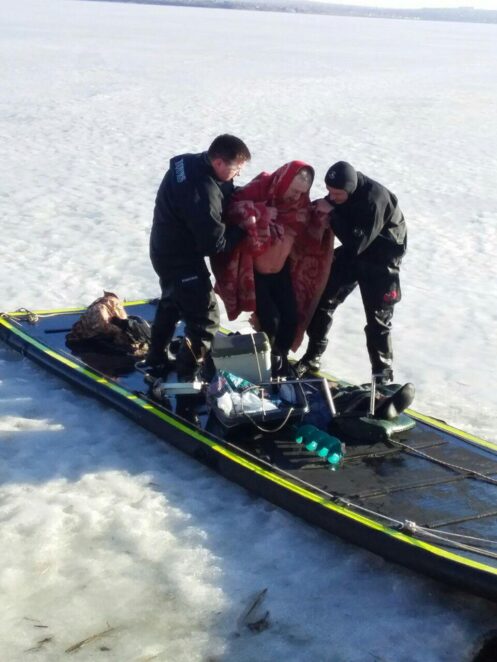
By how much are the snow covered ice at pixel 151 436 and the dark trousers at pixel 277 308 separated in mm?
→ 904

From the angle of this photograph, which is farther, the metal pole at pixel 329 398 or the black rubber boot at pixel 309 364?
the black rubber boot at pixel 309 364

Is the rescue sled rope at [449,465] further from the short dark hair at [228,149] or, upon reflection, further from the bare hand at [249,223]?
the short dark hair at [228,149]

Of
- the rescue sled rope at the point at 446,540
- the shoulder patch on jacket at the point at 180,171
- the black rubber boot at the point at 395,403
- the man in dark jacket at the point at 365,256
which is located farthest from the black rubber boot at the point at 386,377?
the rescue sled rope at the point at 446,540

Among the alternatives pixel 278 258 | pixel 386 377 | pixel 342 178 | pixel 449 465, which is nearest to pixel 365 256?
pixel 278 258

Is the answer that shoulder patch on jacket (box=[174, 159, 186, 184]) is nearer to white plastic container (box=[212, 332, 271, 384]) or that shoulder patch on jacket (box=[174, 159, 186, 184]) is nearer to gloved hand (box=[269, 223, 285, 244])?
gloved hand (box=[269, 223, 285, 244])

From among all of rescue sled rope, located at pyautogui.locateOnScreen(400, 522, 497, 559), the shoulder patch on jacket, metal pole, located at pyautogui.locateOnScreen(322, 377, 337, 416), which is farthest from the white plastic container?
rescue sled rope, located at pyautogui.locateOnScreen(400, 522, 497, 559)

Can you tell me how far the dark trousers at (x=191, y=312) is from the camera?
5.80 meters

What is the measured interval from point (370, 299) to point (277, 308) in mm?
610

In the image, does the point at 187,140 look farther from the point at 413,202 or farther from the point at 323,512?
the point at 323,512

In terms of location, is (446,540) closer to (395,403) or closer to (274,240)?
(395,403)

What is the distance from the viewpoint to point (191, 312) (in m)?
5.85

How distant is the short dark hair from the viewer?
5.40 m

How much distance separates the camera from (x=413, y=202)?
1259cm

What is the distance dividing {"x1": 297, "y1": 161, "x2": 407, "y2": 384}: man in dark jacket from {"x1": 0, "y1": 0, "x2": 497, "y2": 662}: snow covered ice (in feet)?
1.93
